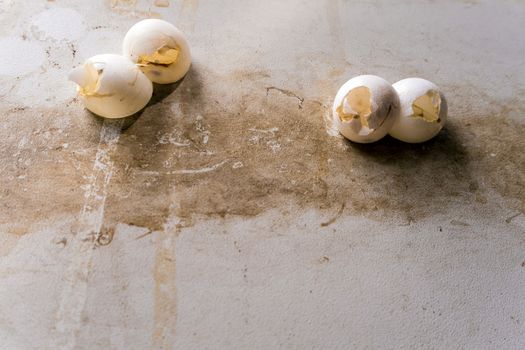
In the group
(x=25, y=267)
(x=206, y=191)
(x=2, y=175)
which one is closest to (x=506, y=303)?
(x=206, y=191)

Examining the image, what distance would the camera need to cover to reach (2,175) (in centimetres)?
220

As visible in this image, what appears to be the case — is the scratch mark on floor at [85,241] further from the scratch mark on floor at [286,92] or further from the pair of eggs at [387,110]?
the pair of eggs at [387,110]

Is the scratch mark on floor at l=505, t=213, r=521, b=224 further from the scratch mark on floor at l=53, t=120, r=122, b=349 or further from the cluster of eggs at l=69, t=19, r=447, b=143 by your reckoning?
the scratch mark on floor at l=53, t=120, r=122, b=349

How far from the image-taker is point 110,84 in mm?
2207

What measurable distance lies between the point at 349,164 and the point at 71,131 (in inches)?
59.3

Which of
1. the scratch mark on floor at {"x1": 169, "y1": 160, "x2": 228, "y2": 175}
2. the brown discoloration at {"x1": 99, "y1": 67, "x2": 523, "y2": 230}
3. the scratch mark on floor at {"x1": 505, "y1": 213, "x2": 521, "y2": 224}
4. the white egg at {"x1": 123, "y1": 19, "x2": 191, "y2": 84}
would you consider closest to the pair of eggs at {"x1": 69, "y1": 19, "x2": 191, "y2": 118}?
the white egg at {"x1": 123, "y1": 19, "x2": 191, "y2": 84}

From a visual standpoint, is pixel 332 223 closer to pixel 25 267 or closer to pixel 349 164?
pixel 349 164

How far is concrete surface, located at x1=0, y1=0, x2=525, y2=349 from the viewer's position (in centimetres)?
195

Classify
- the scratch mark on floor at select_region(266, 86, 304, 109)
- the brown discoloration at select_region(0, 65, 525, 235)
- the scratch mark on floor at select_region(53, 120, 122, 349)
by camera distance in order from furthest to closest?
the scratch mark on floor at select_region(266, 86, 304, 109), the brown discoloration at select_region(0, 65, 525, 235), the scratch mark on floor at select_region(53, 120, 122, 349)

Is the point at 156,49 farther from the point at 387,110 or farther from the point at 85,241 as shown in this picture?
the point at 387,110

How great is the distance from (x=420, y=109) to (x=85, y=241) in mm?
1813

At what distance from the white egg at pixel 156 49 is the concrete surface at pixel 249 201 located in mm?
133

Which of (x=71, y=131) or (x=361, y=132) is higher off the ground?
(x=361, y=132)

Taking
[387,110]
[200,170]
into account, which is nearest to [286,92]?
[387,110]
